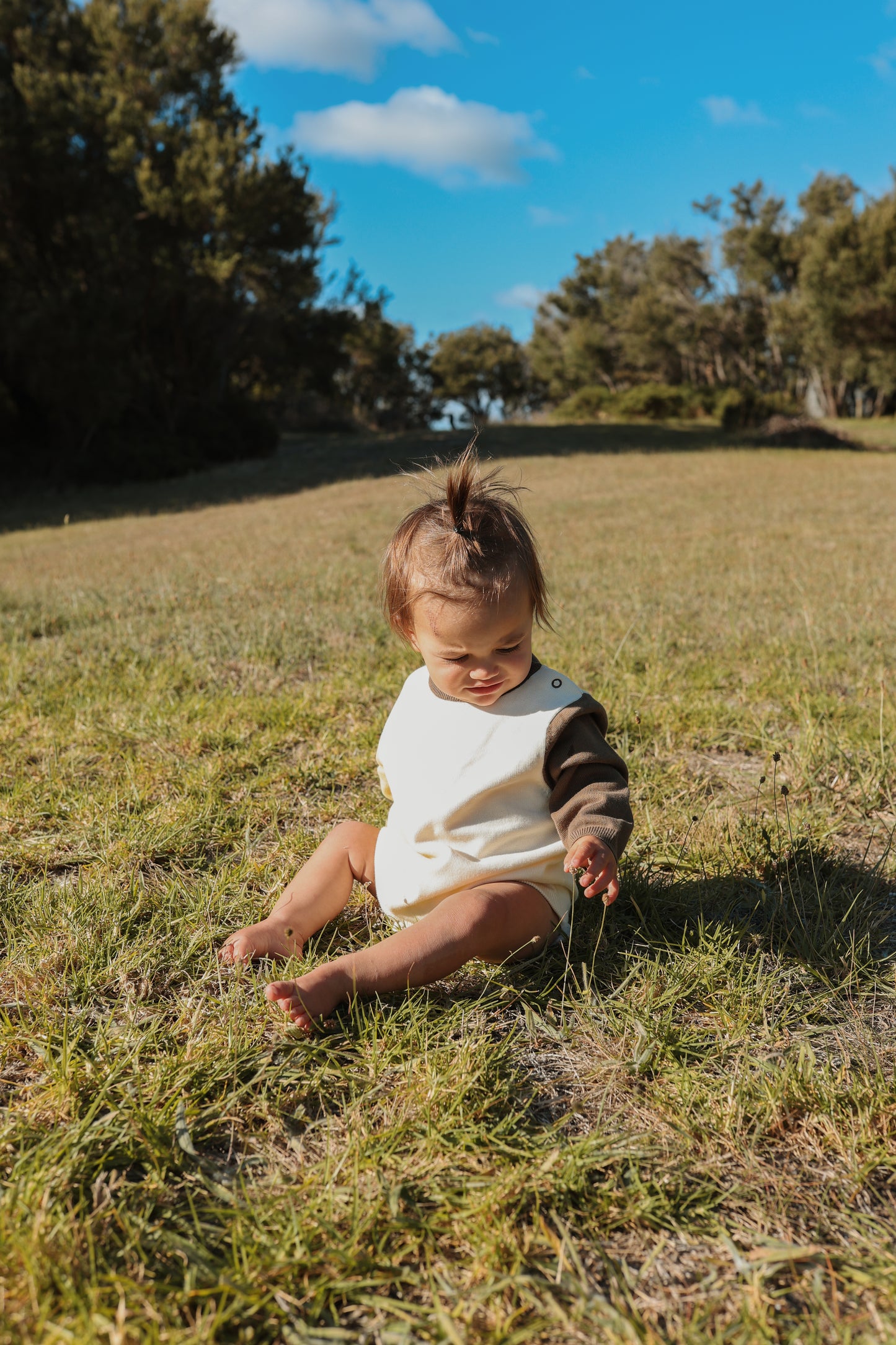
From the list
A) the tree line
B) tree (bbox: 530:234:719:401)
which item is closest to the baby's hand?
the tree line

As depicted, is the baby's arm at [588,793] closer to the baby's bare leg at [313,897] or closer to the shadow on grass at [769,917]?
the shadow on grass at [769,917]

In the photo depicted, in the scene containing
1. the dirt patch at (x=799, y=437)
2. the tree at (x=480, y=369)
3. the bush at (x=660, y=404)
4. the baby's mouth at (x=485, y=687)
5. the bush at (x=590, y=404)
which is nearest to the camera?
the baby's mouth at (x=485, y=687)

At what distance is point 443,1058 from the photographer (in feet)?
5.03

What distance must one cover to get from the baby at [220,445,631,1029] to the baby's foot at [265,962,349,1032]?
4cm

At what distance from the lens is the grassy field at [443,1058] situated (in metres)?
1.12

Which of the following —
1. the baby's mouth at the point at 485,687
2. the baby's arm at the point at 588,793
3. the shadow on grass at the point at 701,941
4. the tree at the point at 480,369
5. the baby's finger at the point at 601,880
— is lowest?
the shadow on grass at the point at 701,941

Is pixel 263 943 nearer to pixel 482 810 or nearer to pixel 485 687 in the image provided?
pixel 482 810

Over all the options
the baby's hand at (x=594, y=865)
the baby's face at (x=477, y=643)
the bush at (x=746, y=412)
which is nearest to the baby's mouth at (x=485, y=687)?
the baby's face at (x=477, y=643)

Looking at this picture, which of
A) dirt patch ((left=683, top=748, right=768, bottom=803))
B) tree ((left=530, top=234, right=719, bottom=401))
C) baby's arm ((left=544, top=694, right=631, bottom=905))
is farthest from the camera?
tree ((left=530, top=234, right=719, bottom=401))

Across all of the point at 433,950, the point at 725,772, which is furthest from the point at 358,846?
the point at 725,772

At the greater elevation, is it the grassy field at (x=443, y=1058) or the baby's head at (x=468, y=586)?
the baby's head at (x=468, y=586)

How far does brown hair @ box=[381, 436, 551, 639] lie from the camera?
177 centimetres

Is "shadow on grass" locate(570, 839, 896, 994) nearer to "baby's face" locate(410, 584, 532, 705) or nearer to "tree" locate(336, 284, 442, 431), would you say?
"baby's face" locate(410, 584, 532, 705)

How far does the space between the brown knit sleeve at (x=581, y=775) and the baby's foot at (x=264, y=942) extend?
599 millimetres
